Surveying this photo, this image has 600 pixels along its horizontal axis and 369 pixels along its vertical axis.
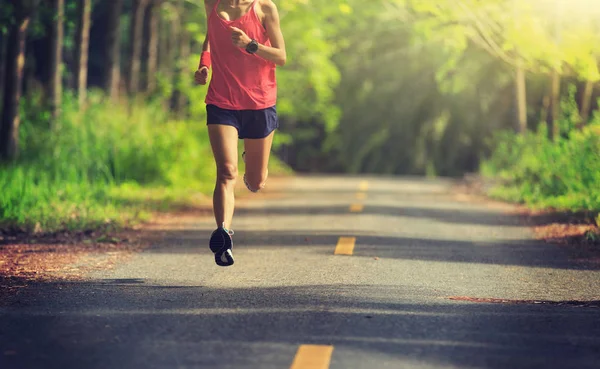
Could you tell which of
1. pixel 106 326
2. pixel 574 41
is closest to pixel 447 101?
pixel 574 41

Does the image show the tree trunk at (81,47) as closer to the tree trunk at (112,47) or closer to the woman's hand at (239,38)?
the tree trunk at (112,47)

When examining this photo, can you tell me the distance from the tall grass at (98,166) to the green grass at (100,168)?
0.01 m

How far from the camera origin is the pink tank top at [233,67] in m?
8.61

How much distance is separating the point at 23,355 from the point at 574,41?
1320 centimetres

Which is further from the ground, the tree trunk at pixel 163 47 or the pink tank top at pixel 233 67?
the pink tank top at pixel 233 67

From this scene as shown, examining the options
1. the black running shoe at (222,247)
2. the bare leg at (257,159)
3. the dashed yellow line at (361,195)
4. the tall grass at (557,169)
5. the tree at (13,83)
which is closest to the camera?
the black running shoe at (222,247)

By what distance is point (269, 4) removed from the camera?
8.77 metres

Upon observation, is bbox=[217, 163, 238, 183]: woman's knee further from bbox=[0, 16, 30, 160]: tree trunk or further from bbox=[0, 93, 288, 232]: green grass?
bbox=[0, 16, 30, 160]: tree trunk

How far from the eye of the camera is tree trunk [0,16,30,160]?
1647 cm

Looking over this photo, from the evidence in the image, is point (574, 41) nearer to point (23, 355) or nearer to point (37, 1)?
point (37, 1)

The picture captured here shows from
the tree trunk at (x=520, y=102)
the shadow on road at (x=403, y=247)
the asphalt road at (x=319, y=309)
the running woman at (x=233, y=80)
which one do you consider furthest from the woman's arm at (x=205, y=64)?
the tree trunk at (x=520, y=102)

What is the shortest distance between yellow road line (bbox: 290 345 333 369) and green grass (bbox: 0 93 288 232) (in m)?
6.32

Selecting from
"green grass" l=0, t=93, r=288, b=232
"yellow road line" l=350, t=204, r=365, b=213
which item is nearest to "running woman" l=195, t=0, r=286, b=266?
"green grass" l=0, t=93, r=288, b=232

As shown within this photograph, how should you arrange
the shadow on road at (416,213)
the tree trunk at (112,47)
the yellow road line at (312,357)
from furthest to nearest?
the tree trunk at (112,47), the shadow on road at (416,213), the yellow road line at (312,357)
